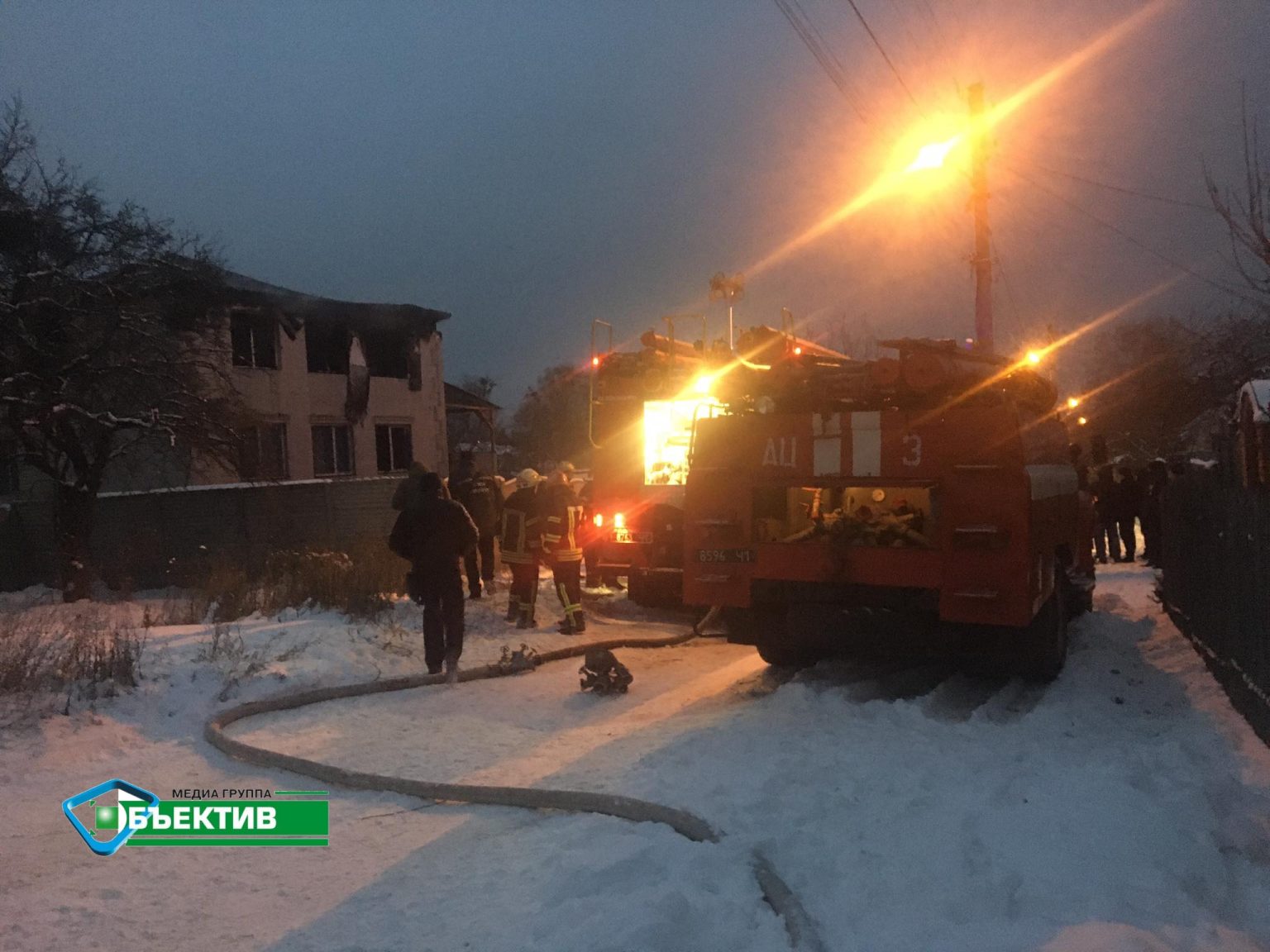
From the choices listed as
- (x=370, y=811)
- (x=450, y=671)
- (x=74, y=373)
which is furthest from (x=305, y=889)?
(x=74, y=373)

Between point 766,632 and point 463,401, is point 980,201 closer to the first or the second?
point 766,632

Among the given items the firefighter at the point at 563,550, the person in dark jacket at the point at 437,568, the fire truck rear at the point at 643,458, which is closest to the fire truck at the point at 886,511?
the person in dark jacket at the point at 437,568

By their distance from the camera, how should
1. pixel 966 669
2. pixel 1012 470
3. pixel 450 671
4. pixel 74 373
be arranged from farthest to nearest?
pixel 74 373
pixel 450 671
pixel 966 669
pixel 1012 470

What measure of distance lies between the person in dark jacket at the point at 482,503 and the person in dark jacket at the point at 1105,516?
363 inches

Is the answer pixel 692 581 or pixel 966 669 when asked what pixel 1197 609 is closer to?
pixel 966 669

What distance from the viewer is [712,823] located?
13.2 feet

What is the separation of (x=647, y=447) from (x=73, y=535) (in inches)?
387

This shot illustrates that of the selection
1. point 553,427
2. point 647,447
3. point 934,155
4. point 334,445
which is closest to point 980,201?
point 934,155

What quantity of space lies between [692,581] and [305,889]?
3.65 meters

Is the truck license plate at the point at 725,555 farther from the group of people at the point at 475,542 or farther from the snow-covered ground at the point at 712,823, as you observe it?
the group of people at the point at 475,542

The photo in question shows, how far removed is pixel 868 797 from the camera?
4328 mm

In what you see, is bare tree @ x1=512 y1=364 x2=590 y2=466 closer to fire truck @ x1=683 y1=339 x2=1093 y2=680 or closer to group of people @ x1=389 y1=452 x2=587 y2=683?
group of people @ x1=389 y1=452 x2=587 y2=683

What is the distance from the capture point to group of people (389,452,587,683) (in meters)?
7.58

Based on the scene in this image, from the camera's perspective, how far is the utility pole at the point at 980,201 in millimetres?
16266
